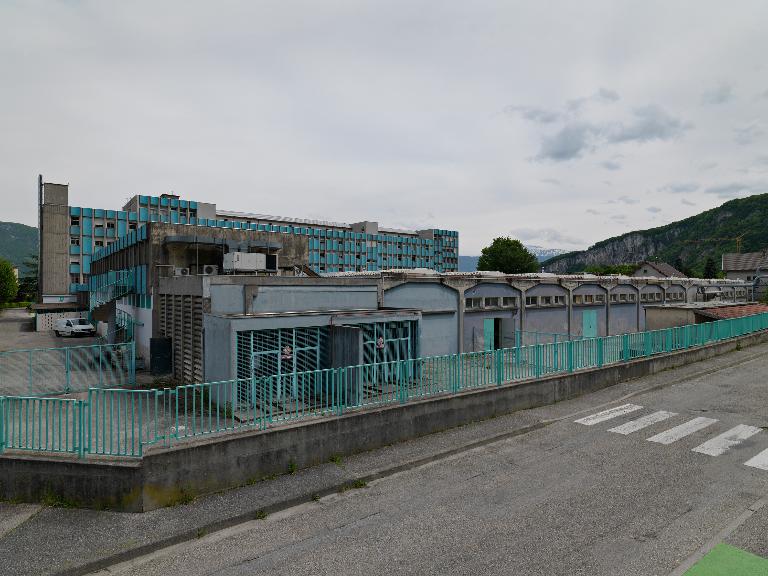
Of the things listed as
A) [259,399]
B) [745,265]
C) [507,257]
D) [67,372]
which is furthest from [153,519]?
[745,265]

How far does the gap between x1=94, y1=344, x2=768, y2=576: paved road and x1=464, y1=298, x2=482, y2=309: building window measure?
40.0 ft

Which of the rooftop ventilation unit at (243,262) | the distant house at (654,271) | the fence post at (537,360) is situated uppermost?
the distant house at (654,271)

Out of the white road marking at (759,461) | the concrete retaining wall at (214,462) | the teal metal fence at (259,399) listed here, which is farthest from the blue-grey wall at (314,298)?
the white road marking at (759,461)

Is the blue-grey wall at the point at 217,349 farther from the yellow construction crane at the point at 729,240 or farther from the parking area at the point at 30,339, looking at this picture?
the yellow construction crane at the point at 729,240

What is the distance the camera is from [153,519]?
7910 mm

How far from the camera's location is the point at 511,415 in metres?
13.8

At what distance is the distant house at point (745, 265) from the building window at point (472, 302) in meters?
114

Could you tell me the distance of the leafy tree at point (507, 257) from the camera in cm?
8750

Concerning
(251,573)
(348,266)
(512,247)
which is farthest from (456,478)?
(348,266)

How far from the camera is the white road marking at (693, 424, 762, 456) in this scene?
1092 cm

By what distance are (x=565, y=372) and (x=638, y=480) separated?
714cm

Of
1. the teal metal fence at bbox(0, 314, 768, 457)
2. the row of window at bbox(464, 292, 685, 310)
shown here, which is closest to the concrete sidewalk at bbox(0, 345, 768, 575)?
the teal metal fence at bbox(0, 314, 768, 457)

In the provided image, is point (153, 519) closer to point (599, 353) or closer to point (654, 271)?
point (599, 353)

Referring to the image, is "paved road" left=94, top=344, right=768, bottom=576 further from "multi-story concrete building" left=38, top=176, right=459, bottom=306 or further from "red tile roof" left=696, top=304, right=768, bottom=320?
"multi-story concrete building" left=38, top=176, right=459, bottom=306
